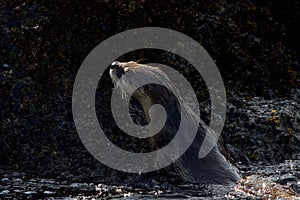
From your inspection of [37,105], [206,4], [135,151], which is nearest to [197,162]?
[135,151]

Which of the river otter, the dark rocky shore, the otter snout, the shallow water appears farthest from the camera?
the otter snout

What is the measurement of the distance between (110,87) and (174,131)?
48.4 inches

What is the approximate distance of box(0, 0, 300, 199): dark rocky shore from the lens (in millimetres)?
7270

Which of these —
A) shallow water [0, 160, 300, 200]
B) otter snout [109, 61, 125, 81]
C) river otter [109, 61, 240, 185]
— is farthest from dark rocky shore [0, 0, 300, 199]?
otter snout [109, 61, 125, 81]

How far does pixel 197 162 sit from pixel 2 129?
235cm

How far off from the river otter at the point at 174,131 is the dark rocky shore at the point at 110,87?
18 centimetres

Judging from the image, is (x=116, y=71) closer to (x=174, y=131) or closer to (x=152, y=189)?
(x=174, y=131)

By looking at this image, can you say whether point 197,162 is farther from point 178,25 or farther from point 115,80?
point 178,25

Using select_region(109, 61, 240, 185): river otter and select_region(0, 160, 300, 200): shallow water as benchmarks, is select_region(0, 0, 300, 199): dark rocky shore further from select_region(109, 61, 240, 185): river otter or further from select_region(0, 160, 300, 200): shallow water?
select_region(109, 61, 240, 185): river otter

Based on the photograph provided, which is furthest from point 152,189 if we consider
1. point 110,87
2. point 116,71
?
point 110,87

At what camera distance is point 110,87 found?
8625mm

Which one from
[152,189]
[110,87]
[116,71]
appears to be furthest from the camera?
[110,87]

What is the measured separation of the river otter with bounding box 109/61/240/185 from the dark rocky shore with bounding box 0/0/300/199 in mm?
180

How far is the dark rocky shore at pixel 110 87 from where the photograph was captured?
727cm
